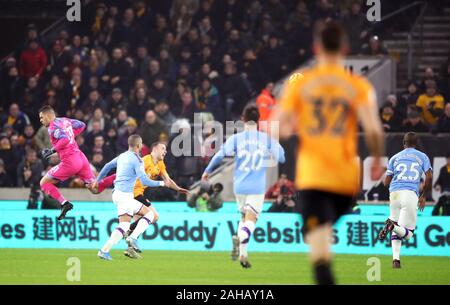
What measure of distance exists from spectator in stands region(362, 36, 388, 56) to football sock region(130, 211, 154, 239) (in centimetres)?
957

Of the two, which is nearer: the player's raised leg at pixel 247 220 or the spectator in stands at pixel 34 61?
the player's raised leg at pixel 247 220

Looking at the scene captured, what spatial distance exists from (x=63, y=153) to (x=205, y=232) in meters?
4.33

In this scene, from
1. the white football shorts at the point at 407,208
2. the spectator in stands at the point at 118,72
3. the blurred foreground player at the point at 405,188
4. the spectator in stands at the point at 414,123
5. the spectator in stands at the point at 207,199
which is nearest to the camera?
the blurred foreground player at the point at 405,188

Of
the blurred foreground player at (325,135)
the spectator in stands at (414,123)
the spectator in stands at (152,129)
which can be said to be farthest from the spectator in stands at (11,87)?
the blurred foreground player at (325,135)

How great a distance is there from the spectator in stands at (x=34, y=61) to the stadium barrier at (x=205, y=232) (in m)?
6.32

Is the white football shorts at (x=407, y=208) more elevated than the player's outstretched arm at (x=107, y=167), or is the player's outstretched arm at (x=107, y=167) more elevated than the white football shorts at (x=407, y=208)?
the player's outstretched arm at (x=107, y=167)

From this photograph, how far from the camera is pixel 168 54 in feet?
88.8

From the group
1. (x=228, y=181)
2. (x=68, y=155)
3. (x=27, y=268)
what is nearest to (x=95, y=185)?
(x=68, y=155)

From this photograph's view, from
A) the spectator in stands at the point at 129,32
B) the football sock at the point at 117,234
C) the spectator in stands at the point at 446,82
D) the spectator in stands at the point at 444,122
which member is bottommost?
the football sock at the point at 117,234

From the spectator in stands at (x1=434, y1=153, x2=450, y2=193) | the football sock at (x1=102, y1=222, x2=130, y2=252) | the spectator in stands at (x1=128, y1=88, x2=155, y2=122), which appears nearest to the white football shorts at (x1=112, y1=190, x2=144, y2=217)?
the football sock at (x1=102, y1=222, x2=130, y2=252)

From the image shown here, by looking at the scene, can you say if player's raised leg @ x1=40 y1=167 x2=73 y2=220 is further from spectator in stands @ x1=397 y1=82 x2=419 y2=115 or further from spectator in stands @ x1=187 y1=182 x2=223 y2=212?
spectator in stands @ x1=397 y1=82 x2=419 y2=115

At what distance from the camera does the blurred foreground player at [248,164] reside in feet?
50.6

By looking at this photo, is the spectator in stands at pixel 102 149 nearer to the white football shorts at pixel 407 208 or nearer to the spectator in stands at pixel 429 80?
the spectator in stands at pixel 429 80

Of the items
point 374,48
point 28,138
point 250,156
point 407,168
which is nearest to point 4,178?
point 28,138
